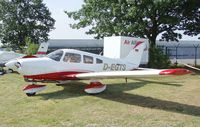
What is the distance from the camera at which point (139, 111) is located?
994 cm

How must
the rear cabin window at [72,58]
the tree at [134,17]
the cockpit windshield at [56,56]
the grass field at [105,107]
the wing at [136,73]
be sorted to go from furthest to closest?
1. the tree at [134,17]
2. the rear cabin window at [72,58]
3. the cockpit windshield at [56,56]
4. the wing at [136,73]
5. the grass field at [105,107]

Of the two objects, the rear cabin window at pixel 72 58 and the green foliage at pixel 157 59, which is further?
the green foliage at pixel 157 59

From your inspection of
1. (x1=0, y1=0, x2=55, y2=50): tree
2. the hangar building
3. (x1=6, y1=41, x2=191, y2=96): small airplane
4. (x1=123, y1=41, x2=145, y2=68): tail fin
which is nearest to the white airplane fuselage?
(x1=6, y1=41, x2=191, y2=96): small airplane

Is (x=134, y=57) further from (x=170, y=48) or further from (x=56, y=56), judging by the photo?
(x=170, y=48)

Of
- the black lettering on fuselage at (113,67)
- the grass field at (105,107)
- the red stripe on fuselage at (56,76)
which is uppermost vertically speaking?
the black lettering on fuselage at (113,67)

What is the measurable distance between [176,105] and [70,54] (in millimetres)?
4797

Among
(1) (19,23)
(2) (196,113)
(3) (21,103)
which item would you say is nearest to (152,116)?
(2) (196,113)

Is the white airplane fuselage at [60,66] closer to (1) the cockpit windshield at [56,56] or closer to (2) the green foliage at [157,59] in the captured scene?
(1) the cockpit windshield at [56,56]

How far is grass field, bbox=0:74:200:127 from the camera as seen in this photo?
870 centimetres

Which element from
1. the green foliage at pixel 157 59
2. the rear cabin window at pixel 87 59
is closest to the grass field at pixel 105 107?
the rear cabin window at pixel 87 59

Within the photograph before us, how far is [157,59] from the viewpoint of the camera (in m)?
24.8

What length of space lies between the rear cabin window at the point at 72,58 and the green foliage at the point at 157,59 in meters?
11.6

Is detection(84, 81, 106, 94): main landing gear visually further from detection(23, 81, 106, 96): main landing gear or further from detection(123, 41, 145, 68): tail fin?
detection(123, 41, 145, 68): tail fin

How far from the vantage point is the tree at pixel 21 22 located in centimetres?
4831
